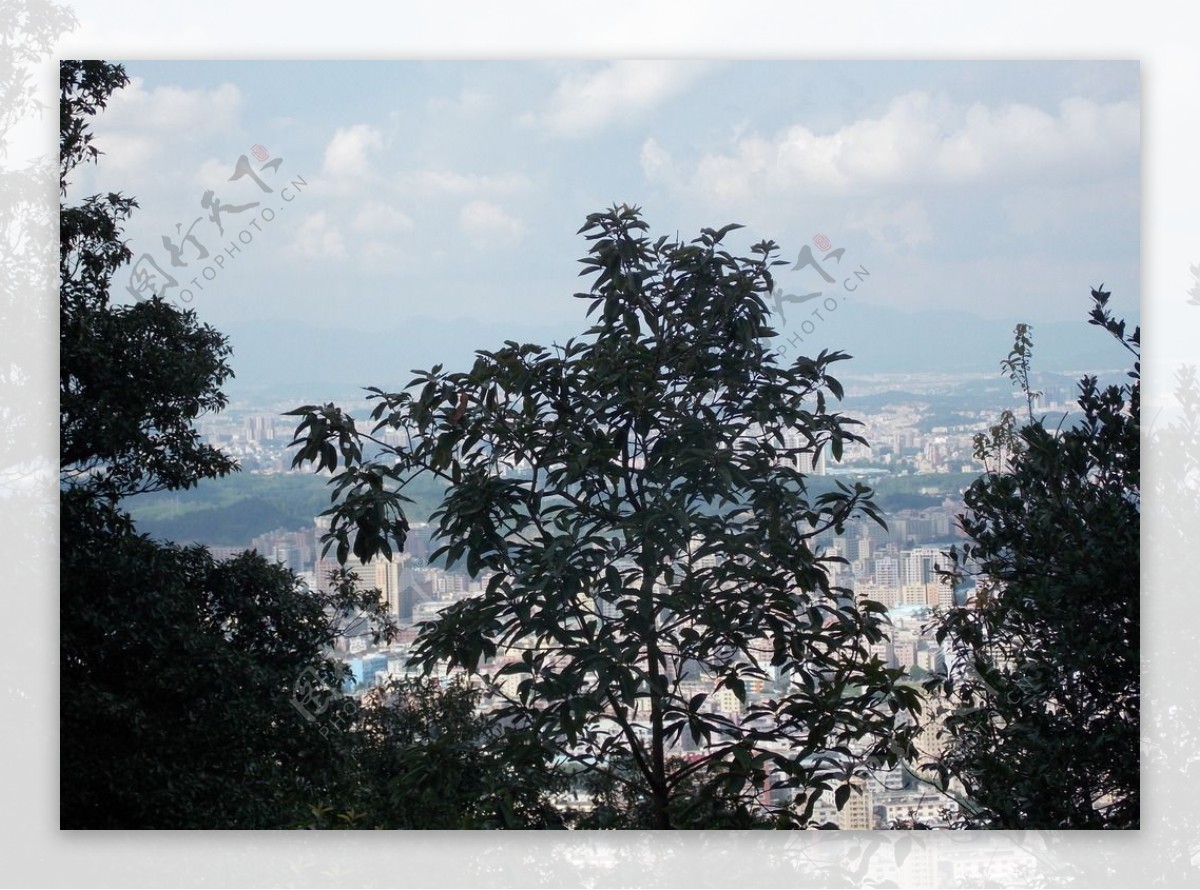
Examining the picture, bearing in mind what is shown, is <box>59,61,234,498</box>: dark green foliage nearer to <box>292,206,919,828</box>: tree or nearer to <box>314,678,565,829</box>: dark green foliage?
<box>292,206,919,828</box>: tree

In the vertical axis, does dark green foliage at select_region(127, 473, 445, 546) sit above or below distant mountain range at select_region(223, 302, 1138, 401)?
below

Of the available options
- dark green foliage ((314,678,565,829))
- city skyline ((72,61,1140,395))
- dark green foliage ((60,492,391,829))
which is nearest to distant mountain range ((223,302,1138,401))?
city skyline ((72,61,1140,395))

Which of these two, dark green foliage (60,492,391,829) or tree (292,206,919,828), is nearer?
tree (292,206,919,828)

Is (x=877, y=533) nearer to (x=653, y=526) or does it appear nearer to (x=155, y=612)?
(x=653, y=526)

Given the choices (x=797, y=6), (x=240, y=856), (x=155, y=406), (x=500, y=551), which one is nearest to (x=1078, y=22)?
(x=797, y=6)

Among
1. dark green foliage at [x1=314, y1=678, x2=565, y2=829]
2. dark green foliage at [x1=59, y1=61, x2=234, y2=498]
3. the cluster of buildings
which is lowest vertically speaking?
dark green foliage at [x1=314, y1=678, x2=565, y2=829]

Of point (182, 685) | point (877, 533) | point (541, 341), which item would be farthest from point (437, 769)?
point (877, 533)
